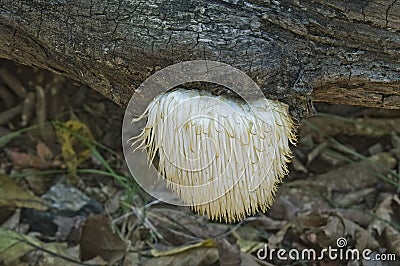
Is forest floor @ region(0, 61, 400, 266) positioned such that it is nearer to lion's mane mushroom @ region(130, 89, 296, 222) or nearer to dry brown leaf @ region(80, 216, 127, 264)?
dry brown leaf @ region(80, 216, 127, 264)

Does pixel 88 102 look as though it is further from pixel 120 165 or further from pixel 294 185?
pixel 294 185

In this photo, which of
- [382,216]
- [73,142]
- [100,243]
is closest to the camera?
[100,243]

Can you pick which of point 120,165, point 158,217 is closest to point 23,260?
point 158,217

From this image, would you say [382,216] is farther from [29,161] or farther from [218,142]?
[29,161]

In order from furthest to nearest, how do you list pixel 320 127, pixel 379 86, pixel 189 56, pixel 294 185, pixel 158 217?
pixel 320 127
pixel 294 185
pixel 158 217
pixel 379 86
pixel 189 56

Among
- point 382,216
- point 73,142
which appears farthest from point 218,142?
point 73,142

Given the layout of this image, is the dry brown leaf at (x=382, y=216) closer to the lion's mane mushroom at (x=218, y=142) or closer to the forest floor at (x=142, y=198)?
the forest floor at (x=142, y=198)

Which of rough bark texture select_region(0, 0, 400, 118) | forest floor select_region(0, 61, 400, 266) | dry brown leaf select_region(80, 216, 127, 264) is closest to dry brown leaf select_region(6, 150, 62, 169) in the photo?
forest floor select_region(0, 61, 400, 266)

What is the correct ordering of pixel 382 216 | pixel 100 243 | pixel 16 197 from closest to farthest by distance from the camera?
pixel 100 243 < pixel 382 216 < pixel 16 197
